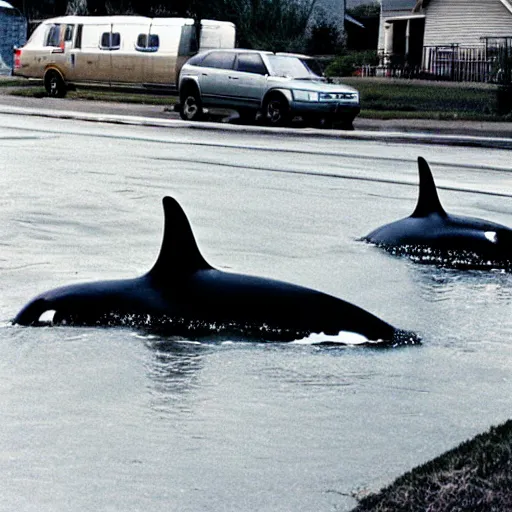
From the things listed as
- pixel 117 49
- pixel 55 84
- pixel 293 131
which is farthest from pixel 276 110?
pixel 55 84

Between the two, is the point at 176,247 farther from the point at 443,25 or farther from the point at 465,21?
the point at 443,25

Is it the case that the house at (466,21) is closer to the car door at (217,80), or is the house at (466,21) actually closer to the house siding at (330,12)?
the house siding at (330,12)

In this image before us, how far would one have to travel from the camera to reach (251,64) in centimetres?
A: 3288

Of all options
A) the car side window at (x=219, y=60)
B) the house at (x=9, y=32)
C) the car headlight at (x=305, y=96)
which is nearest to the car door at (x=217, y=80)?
the car side window at (x=219, y=60)

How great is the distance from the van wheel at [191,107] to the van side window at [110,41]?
624 cm

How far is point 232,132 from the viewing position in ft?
96.0

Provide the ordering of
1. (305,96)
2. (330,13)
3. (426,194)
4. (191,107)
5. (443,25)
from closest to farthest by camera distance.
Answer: (426,194), (305,96), (191,107), (443,25), (330,13)

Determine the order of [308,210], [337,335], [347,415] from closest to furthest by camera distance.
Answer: [347,415] < [337,335] < [308,210]

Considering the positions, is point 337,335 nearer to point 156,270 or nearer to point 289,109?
point 156,270

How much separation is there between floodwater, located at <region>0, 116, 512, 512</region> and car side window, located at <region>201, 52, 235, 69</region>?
18.7 meters

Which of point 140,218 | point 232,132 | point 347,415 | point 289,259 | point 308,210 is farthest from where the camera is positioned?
point 232,132

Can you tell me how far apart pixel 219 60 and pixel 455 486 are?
1153 inches

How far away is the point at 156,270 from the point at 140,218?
5.88 metres

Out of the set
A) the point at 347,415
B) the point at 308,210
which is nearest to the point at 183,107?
the point at 308,210
